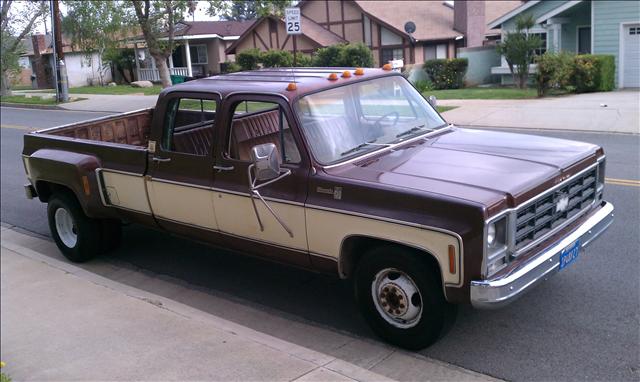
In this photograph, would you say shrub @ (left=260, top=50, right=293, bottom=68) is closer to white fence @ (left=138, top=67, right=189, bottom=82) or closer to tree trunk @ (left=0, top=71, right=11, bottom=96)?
white fence @ (left=138, top=67, right=189, bottom=82)

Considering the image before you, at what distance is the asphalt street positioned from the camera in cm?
453

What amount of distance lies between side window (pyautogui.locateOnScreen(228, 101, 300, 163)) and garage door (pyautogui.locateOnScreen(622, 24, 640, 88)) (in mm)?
21146

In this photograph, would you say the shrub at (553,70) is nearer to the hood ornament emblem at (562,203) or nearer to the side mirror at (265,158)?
the hood ornament emblem at (562,203)

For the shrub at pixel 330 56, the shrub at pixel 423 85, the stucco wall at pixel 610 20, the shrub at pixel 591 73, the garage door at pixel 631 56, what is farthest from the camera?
the shrub at pixel 330 56

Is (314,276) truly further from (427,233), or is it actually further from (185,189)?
(427,233)

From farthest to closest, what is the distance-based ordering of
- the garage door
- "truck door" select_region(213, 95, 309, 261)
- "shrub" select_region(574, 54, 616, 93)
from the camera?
the garage door → "shrub" select_region(574, 54, 616, 93) → "truck door" select_region(213, 95, 309, 261)

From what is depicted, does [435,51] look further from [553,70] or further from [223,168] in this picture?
[223,168]

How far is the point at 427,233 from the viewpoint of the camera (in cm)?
427

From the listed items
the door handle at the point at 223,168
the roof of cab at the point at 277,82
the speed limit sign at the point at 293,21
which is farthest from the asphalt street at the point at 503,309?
the speed limit sign at the point at 293,21

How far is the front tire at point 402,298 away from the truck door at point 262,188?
61 cm

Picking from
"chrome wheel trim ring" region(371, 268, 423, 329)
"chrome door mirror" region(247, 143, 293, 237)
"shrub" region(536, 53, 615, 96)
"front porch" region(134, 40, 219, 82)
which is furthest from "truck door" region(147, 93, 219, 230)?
"front porch" region(134, 40, 219, 82)

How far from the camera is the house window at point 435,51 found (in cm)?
3778

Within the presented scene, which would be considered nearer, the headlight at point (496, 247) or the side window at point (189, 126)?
the headlight at point (496, 247)

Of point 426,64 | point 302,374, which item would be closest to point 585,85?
point 426,64
